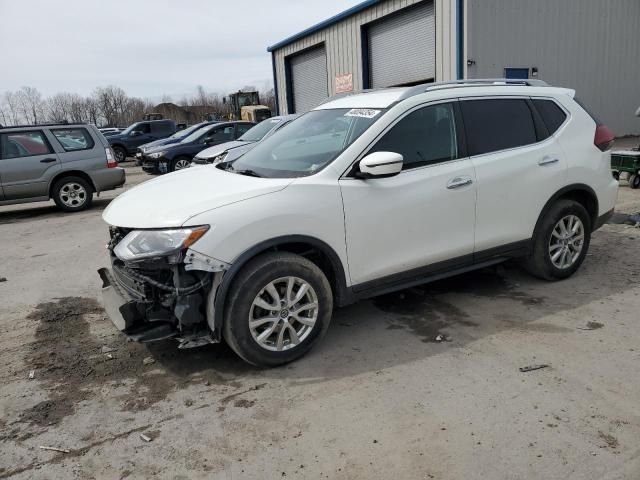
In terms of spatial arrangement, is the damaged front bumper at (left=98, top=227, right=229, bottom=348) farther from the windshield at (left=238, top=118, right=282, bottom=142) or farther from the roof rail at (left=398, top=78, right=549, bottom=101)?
the windshield at (left=238, top=118, right=282, bottom=142)

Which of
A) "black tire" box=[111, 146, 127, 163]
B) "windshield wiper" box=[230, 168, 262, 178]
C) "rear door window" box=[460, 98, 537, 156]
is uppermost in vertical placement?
"rear door window" box=[460, 98, 537, 156]

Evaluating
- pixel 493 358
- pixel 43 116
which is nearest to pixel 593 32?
pixel 493 358

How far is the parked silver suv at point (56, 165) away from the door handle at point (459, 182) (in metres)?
8.70

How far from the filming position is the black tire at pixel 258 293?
11.0 feet

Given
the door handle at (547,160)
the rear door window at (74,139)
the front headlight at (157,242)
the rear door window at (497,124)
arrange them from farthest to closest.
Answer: the rear door window at (74,139) < the door handle at (547,160) < the rear door window at (497,124) < the front headlight at (157,242)

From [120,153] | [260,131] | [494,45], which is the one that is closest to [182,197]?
[260,131]

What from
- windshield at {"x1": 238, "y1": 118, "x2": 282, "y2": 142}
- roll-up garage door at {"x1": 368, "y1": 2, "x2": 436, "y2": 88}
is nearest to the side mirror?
windshield at {"x1": 238, "y1": 118, "x2": 282, "y2": 142}

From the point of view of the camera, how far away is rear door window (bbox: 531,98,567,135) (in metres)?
4.74

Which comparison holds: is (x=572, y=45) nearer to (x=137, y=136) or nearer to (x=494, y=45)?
(x=494, y=45)

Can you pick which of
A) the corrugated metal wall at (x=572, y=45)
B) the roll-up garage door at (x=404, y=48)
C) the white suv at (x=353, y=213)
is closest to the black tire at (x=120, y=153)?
the roll-up garage door at (x=404, y=48)

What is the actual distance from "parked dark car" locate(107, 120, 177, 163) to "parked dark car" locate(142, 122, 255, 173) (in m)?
10.6

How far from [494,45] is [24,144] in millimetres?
12195

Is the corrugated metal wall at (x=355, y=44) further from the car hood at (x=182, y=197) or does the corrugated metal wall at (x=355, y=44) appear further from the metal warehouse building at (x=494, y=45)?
the car hood at (x=182, y=197)

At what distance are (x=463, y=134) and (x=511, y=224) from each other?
897 millimetres
